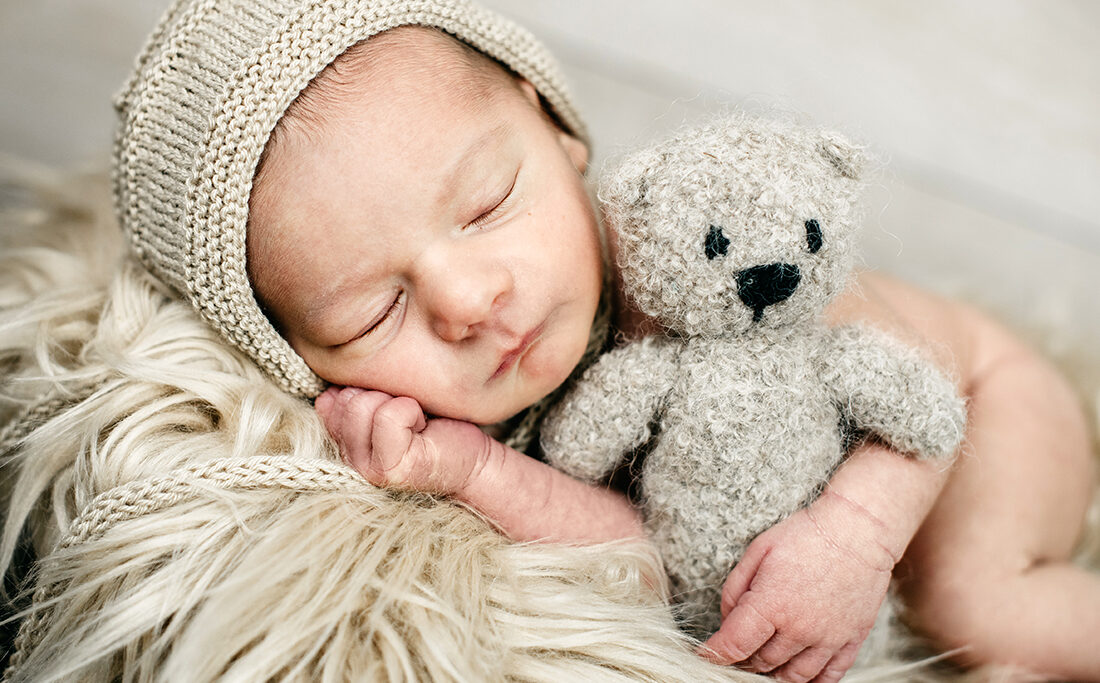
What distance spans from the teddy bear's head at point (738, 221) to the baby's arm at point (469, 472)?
0.26 metres

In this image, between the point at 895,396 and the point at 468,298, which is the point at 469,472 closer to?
the point at 468,298

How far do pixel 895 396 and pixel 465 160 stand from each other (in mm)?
559

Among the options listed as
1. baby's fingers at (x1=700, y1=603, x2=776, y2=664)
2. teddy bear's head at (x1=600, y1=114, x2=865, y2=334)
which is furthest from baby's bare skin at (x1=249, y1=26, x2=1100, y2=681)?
teddy bear's head at (x1=600, y1=114, x2=865, y2=334)

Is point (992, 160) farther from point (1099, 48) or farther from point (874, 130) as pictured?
point (1099, 48)

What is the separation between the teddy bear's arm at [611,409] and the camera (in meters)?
0.96

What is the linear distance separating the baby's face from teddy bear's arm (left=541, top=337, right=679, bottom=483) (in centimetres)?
6

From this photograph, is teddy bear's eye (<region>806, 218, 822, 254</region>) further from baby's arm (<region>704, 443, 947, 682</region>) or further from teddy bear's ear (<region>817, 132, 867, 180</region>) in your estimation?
baby's arm (<region>704, 443, 947, 682</region>)

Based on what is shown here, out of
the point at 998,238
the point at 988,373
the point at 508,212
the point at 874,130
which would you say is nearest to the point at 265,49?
the point at 508,212

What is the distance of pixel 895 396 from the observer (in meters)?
0.91

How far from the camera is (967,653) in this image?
3.82 ft

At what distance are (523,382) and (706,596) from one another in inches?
13.6

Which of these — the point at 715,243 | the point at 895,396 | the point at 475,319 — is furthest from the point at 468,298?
the point at 895,396

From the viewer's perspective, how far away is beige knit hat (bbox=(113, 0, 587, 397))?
94 centimetres

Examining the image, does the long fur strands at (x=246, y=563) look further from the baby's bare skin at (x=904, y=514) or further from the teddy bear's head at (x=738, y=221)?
the teddy bear's head at (x=738, y=221)
